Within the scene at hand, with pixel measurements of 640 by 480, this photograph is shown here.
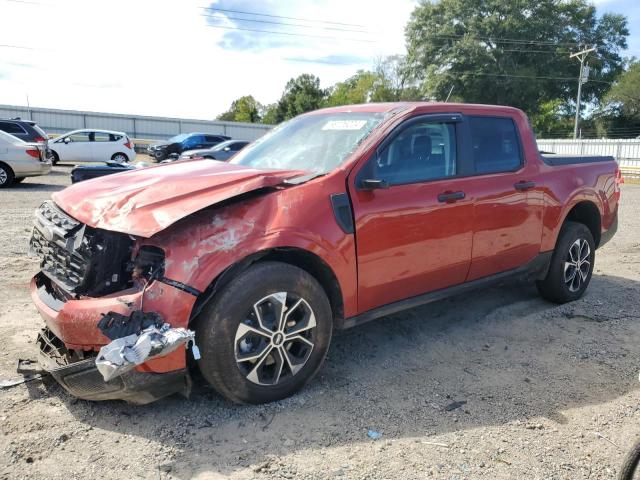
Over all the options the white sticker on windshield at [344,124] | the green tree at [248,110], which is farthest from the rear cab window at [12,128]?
the green tree at [248,110]

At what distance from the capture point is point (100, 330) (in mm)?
2709

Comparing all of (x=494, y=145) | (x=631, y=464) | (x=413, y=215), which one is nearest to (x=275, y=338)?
(x=413, y=215)

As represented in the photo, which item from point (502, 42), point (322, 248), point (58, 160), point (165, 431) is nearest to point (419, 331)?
point (322, 248)

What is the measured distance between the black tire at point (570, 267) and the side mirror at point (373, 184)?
8.08ft

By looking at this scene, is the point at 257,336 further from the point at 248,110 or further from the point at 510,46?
the point at 248,110

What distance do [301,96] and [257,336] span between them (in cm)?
6316

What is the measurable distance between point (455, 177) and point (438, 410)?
1737mm

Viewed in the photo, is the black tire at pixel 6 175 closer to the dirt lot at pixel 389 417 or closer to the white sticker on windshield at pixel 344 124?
the dirt lot at pixel 389 417

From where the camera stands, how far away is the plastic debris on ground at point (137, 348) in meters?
A: 2.53

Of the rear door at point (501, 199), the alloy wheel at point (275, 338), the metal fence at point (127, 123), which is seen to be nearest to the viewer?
the alloy wheel at point (275, 338)

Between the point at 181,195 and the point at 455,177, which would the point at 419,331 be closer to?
the point at 455,177

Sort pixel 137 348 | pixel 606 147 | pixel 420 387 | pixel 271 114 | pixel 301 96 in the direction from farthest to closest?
pixel 271 114 < pixel 301 96 < pixel 606 147 < pixel 420 387 < pixel 137 348

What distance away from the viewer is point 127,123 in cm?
3841

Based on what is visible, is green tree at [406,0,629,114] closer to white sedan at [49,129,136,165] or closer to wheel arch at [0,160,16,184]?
white sedan at [49,129,136,165]
